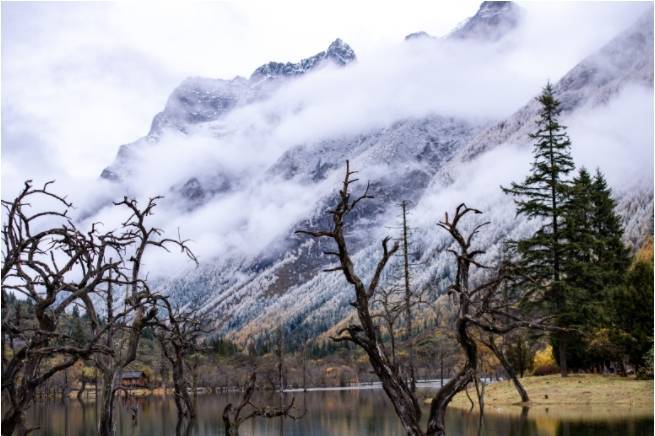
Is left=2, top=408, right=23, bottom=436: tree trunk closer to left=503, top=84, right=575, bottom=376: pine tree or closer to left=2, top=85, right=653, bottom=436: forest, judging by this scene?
left=2, top=85, right=653, bottom=436: forest

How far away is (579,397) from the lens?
44875 mm

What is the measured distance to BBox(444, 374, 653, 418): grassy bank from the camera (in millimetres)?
39750

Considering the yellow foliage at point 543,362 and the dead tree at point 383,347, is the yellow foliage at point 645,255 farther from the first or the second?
the dead tree at point 383,347

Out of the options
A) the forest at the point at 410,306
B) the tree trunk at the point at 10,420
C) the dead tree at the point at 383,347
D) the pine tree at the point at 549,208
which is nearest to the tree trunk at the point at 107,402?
the forest at the point at 410,306

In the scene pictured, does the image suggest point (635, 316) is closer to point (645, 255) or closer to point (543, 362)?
point (543, 362)

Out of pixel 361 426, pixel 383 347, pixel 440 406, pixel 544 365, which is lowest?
pixel 361 426

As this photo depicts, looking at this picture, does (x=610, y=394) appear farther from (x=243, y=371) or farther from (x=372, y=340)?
(x=243, y=371)

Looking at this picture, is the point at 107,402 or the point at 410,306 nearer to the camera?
the point at 107,402

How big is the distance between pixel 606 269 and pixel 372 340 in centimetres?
4471

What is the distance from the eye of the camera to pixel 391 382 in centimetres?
1961

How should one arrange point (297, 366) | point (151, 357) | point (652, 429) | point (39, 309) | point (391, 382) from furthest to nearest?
point (297, 366)
point (151, 357)
point (652, 429)
point (391, 382)
point (39, 309)

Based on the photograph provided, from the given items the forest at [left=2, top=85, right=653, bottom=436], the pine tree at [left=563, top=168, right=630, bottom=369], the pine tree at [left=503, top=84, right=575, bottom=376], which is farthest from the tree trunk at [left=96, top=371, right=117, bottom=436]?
A: the pine tree at [left=503, top=84, right=575, bottom=376]

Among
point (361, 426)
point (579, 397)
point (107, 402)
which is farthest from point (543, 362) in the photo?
point (107, 402)

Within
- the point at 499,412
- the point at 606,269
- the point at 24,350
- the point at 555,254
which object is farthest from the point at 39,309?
the point at 606,269
